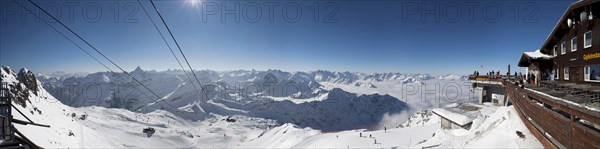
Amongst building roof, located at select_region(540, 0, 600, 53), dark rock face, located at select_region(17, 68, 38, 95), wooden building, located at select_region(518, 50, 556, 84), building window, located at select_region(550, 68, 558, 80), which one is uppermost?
building roof, located at select_region(540, 0, 600, 53)

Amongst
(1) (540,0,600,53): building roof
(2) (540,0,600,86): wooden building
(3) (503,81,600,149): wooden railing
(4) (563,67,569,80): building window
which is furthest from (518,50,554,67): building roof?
(3) (503,81,600,149): wooden railing

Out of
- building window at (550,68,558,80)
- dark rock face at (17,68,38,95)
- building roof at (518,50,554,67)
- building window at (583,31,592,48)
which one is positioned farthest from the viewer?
dark rock face at (17,68,38,95)

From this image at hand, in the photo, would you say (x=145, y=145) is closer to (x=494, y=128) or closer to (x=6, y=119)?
(x=6, y=119)

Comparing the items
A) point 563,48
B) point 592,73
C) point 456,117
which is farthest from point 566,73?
point 456,117

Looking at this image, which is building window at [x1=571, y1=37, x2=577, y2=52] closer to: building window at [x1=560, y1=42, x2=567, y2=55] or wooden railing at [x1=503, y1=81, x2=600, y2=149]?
building window at [x1=560, y1=42, x2=567, y2=55]

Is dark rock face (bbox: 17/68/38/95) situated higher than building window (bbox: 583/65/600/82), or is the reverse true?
building window (bbox: 583/65/600/82)

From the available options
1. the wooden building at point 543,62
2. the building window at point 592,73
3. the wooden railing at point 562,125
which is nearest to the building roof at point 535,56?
the wooden building at point 543,62
